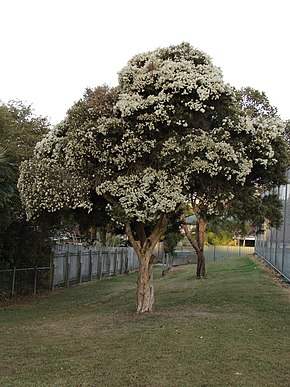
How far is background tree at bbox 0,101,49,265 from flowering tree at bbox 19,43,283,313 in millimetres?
1751

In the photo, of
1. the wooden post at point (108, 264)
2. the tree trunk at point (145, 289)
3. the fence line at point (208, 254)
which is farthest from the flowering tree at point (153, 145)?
the fence line at point (208, 254)

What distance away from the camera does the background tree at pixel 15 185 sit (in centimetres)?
1371

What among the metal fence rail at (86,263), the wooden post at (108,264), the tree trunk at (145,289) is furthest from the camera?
the wooden post at (108,264)

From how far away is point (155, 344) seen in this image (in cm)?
866

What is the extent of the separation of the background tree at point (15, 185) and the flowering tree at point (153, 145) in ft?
5.74

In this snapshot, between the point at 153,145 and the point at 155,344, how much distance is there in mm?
4345

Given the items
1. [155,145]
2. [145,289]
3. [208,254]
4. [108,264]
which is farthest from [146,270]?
[208,254]

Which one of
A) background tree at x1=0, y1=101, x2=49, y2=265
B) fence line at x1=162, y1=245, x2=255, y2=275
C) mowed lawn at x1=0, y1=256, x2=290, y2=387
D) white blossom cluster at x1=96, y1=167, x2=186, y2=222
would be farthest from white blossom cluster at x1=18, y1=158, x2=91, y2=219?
fence line at x1=162, y1=245, x2=255, y2=275

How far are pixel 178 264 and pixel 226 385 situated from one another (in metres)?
38.6

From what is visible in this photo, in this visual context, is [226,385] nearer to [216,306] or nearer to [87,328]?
[87,328]

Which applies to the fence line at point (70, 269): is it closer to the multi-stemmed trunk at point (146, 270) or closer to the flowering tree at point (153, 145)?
the multi-stemmed trunk at point (146, 270)

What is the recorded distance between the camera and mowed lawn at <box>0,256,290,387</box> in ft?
22.2

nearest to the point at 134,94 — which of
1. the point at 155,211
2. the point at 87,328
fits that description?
the point at 155,211

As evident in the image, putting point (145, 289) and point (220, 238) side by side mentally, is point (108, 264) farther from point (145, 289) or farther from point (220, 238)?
point (220, 238)
